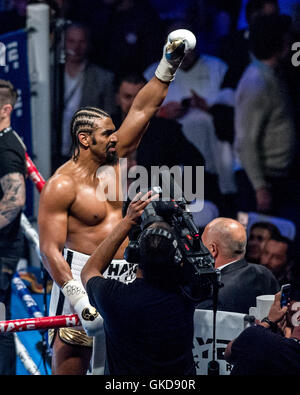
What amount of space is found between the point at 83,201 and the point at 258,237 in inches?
87.0

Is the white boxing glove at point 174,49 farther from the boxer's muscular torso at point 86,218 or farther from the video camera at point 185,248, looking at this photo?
the video camera at point 185,248

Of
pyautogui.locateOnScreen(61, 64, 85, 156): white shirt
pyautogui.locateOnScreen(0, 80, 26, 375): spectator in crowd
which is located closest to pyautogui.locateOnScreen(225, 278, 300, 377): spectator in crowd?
pyautogui.locateOnScreen(0, 80, 26, 375): spectator in crowd

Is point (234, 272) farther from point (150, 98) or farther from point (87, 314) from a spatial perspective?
point (150, 98)

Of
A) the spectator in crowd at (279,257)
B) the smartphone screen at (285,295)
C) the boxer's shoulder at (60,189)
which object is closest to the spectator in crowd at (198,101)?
the spectator in crowd at (279,257)

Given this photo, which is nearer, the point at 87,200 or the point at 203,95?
the point at 87,200

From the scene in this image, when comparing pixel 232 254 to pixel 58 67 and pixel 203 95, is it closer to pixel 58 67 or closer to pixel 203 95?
pixel 203 95

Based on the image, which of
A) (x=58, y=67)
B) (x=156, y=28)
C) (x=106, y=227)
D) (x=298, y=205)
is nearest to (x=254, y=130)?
(x=298, y=205)

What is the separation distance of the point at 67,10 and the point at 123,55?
0.68 metres

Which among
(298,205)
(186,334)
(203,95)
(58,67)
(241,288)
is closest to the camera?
(186,334)

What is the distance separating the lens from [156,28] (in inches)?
214

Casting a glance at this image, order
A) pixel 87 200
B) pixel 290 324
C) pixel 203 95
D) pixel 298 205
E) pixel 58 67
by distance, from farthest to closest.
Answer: pixel 58 67, pixel 203 95, pixel 298 205, pixel 87 200, pixel 290 324

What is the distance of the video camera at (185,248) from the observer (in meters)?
2.36

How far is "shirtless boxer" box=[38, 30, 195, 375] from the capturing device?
3102 mm

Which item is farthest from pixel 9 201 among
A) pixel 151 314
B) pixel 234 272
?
pixel 151 314
